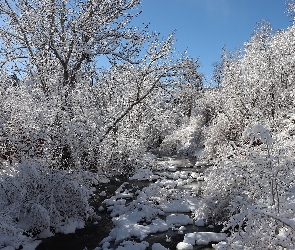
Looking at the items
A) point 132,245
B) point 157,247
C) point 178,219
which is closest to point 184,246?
point 157,247

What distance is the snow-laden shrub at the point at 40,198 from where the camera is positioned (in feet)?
21.3

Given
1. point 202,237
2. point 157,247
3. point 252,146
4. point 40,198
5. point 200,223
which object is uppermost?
point 252,146

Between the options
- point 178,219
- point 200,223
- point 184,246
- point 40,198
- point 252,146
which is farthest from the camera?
point 252,146

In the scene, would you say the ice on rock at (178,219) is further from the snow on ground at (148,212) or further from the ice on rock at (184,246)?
the ice on rock at (184,246)

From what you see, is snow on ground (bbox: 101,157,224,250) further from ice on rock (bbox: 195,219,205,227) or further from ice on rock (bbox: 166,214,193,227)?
ice on rock (bbox: 195,219,205,227)

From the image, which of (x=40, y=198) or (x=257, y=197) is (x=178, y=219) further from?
(x=40, y=198)

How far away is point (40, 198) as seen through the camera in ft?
22.5

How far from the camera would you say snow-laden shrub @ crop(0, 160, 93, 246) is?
6.50m

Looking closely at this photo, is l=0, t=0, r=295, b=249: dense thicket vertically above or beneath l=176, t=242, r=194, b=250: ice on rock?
above

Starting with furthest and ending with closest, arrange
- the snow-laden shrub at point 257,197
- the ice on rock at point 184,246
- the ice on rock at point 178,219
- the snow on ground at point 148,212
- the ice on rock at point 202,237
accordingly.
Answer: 1. the ice on rock at point 178,219
2. the snow on ground at point 148,212
3. the ice on rock at point 202,237
4. the ice on rock at point 184,246
5. the snow-laden shrub at point 257,197

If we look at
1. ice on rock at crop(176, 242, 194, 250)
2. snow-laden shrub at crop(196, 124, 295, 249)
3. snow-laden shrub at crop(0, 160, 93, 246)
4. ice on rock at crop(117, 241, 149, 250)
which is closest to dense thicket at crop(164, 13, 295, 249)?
snow-laden shrub at crop(196, 124, 295, 249)

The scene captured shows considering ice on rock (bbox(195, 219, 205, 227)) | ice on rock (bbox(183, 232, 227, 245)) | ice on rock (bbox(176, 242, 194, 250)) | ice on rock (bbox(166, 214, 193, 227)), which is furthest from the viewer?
ice on rock (bbox(166, 214, 193, 227))

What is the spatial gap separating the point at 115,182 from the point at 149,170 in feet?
8.09

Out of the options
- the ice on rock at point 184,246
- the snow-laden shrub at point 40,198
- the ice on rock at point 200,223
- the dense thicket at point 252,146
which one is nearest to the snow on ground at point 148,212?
the ice on rock at point 184,246
